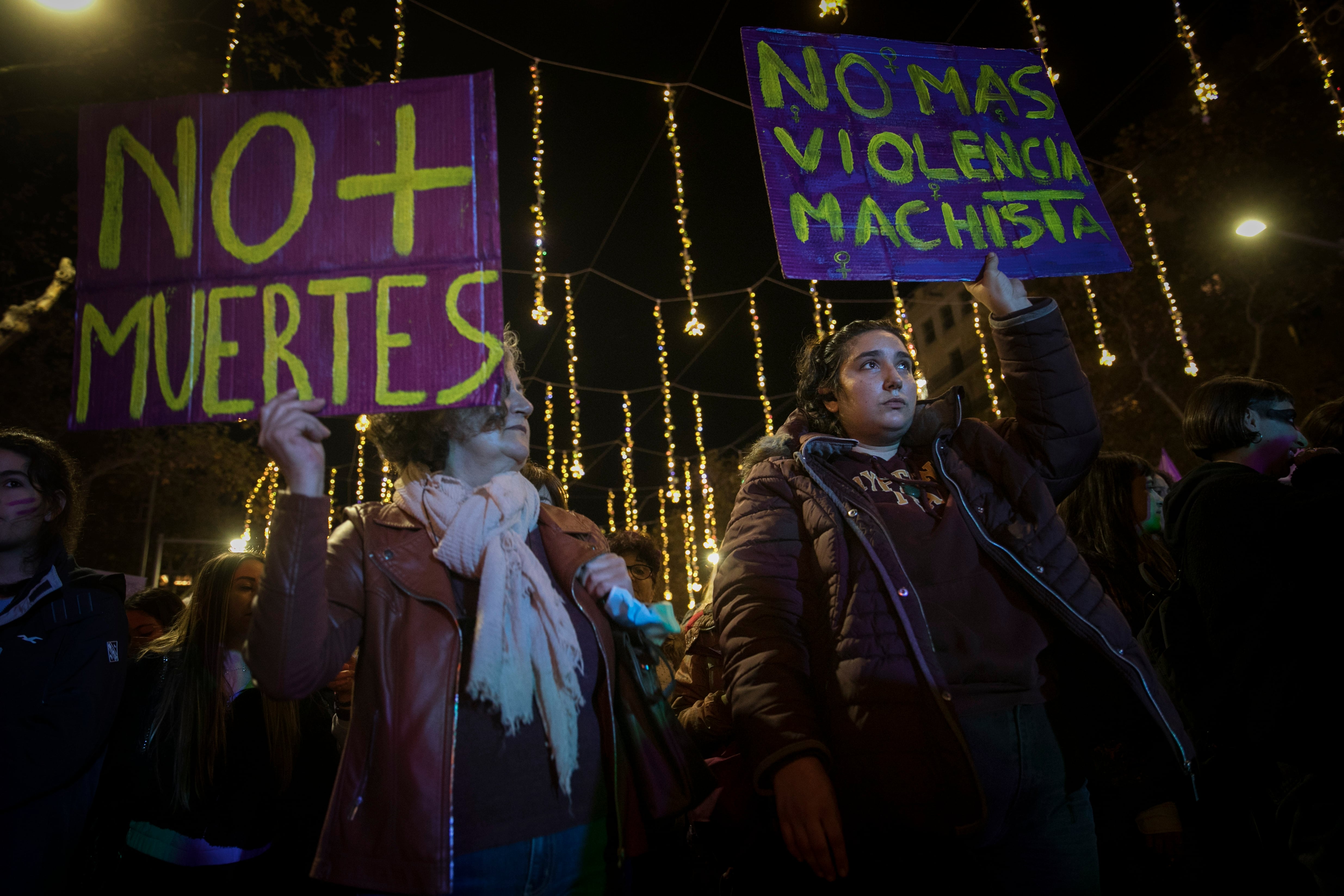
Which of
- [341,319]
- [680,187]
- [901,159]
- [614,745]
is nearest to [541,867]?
[614,745]

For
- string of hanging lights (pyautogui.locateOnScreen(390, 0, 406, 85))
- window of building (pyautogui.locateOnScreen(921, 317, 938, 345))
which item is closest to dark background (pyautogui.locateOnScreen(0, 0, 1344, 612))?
string of hanging lights (pyautogui.locateOnScreen(390, 0, 406, 85))

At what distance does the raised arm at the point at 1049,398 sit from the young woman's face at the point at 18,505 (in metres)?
3.33

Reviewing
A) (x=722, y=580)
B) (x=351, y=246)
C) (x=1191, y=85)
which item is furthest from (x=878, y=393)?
(x=1191, y=85)

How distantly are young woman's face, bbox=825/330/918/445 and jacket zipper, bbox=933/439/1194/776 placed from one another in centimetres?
38

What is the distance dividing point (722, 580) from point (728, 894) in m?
1.06

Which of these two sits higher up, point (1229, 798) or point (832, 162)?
point (832, 162)

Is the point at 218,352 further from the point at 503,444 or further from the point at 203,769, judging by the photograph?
the point at 203,769

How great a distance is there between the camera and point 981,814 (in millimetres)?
1739

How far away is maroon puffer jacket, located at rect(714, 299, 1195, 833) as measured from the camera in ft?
6.10

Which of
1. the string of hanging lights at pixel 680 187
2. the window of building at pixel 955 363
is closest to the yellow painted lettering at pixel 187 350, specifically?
the string of hanging lights at pixel 680 187

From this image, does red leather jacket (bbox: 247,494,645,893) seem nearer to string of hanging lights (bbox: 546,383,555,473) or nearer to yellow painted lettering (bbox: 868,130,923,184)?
yellow painted lettering (bbox: 868,130,923,184)

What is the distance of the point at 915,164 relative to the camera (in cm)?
294

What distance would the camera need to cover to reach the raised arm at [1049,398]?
7.48ft

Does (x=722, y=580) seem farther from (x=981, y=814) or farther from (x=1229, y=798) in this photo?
(x=1229, y=798)
